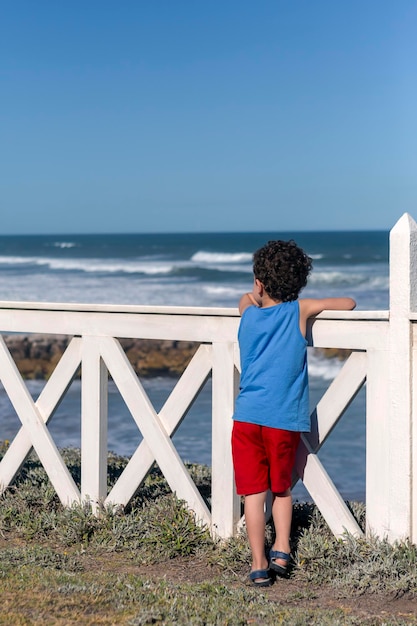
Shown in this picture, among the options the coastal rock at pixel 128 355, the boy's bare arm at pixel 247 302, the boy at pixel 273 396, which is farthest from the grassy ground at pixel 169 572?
the coastal rock at pixel 128 355

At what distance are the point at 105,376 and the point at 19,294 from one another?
88.6ft

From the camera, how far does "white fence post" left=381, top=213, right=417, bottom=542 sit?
3.49 m

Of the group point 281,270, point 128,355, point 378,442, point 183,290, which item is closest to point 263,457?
point 378,442

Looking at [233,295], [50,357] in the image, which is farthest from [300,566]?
[233,295]

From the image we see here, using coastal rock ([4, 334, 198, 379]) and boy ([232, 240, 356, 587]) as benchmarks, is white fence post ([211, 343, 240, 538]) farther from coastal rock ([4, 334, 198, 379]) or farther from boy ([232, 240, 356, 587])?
coastal rock ([4, 334, 198, 379])

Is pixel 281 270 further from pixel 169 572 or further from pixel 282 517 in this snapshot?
pixel 169 572

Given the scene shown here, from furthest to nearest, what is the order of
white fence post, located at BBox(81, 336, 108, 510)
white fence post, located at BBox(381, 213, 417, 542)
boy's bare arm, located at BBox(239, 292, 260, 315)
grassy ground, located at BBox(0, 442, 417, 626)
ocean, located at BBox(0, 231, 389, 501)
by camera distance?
ocean, located at BBox(0, 231, 389, 501), white fence post, located at BBox(81, 336, 108, 510), boy's bare arm, located at BBox(239, 292, 260, 315), white fence post, located at BBox(381, 213, 417, 542), grassy ground, located at BBox(0, 442, 417, 626)

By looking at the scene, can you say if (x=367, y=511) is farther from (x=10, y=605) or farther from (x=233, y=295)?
(x=233, y=295)

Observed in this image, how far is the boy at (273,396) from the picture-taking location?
3557 mm

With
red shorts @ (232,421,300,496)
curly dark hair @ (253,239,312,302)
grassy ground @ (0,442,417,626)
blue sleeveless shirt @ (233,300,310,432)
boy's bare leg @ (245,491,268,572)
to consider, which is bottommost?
grassy ground @ (0,442,417,626)

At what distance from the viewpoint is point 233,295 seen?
3112 centimetres

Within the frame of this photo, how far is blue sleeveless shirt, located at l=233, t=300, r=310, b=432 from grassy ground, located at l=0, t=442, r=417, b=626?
61 centimetres

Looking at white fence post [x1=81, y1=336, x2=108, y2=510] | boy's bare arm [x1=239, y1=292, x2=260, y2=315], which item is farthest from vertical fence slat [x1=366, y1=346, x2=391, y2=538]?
white fence post [x1=81, y1=336, x2=108, y2=510]

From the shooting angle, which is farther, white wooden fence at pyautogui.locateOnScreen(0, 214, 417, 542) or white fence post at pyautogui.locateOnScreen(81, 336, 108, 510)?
white fence post at pyautogui.locateOnScreen(81, 336, 108, 510)
